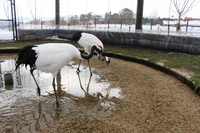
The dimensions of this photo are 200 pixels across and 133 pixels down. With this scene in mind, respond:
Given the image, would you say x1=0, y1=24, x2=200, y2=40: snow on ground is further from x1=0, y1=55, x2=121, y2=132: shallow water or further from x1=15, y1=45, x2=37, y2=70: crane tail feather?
x1=15, y1=45, x2=37, y2=70: crane tail feather

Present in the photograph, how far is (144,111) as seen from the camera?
350 cm

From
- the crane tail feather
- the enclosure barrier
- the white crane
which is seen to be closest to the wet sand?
the white crane

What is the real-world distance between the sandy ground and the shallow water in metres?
0.09

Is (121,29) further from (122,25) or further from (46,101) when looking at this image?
(46,101)

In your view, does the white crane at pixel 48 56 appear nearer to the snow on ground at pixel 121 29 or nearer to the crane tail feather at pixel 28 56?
the crane tail feather at pixel 28 56

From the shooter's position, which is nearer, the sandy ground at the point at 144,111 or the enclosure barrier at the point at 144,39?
the sandy ground at the point at 144,111

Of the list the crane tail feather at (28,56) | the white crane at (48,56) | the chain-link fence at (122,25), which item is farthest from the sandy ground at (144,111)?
the chain-link fence at (122,25)

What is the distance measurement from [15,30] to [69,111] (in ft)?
32.5

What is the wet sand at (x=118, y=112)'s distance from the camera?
295 centimetres

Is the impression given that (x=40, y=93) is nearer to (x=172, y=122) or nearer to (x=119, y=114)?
(x=119, y=114)

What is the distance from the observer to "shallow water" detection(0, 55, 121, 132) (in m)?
3.12

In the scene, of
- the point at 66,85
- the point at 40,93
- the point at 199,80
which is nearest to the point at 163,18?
the point at 199,80

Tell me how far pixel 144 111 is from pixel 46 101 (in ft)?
6.35

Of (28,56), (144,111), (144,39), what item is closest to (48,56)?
(28,56)
